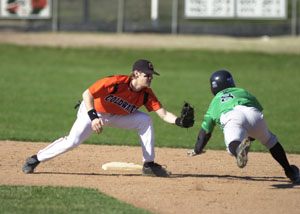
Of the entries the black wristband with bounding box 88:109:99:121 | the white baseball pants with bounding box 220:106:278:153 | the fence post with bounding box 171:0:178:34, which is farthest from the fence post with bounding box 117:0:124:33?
the white baseball pants with bounding box 220:106:278:153

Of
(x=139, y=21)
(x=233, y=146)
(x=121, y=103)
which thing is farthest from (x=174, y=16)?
(x=233, y=146)

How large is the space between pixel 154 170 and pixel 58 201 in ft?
6.41

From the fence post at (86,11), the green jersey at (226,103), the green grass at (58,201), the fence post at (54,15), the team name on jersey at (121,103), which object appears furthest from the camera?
the fence post at (86,11)

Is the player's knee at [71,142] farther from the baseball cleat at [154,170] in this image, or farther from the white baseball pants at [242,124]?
the white baseball pants at [242,124]

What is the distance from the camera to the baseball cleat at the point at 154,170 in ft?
27.2

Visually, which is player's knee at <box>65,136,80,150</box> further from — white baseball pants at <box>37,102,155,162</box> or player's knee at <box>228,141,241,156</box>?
player's knee at <box>228,141,241,156</box>

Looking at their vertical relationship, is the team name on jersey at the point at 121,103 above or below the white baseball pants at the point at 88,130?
above

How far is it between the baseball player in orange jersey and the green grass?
831mm

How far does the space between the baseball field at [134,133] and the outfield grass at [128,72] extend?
0.04 meters

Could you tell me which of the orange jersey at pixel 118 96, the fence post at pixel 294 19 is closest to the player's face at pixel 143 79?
the orange jersey at pixel 118 96

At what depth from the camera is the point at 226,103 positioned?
766 cm

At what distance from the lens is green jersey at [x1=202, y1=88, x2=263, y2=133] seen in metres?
7.64

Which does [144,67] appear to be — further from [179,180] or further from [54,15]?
[54,15]

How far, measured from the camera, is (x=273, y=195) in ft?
24.5
